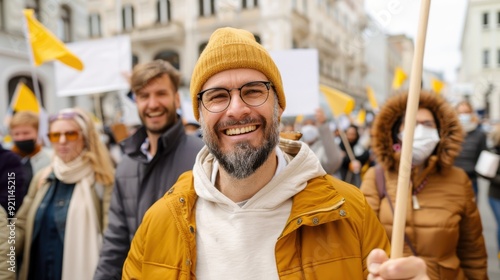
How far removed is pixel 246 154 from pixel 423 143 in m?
1.37

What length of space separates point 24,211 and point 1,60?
42.1ft

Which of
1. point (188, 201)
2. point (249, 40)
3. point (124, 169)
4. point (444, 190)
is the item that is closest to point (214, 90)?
point (249, 40)

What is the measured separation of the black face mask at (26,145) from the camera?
375 centimetres

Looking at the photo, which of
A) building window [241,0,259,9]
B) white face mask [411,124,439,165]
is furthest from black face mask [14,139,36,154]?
building window [241,0,259,9]

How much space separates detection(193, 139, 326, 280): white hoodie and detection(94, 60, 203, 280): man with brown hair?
92 cm

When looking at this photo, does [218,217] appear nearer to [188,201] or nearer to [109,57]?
[188,201]

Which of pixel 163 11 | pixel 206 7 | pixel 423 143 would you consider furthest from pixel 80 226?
pixel 163 11

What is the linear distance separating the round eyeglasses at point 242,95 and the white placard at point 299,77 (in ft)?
6.04

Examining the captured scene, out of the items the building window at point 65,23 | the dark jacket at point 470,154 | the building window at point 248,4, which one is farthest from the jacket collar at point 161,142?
the building window at point 248,4

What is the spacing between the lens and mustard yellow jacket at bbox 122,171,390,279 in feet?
4.40

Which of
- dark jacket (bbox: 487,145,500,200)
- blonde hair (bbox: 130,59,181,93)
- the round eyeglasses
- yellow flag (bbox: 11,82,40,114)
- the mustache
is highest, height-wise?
blonde hair (bbox: 130,59,181,93)

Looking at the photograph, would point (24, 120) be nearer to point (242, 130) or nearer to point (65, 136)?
point (65, 136)

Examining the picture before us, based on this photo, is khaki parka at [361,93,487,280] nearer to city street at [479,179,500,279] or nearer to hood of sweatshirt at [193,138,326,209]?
hood of sweatshirt at [193,138,326,209]

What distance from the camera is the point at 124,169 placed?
2.55m
